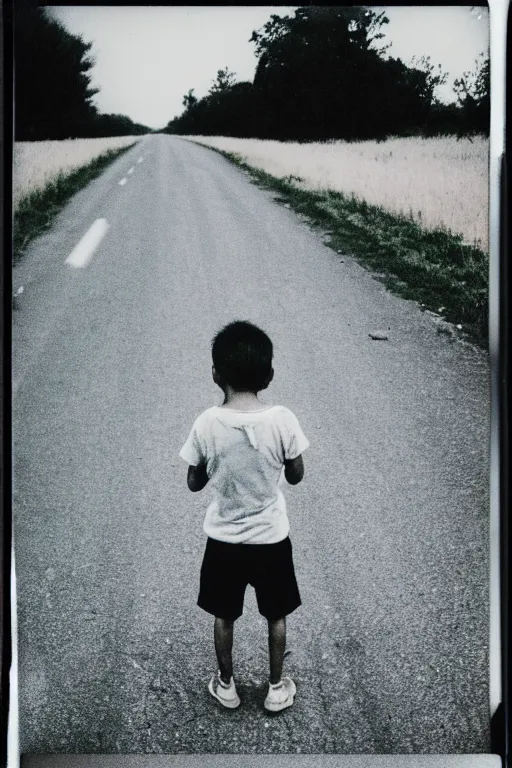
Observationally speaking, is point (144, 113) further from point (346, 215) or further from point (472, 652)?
point (472, 652)

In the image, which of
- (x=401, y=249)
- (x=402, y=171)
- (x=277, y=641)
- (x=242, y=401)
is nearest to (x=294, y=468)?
(x=242, y=401)

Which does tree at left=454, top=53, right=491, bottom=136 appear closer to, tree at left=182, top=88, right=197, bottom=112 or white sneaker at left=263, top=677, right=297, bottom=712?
tree at left=182, top=88, right=197, bottom=112

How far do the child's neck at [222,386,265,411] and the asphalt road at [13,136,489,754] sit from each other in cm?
21

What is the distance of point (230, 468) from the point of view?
1.73m

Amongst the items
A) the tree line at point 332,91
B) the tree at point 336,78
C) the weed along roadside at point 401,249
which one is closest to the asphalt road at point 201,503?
the weed along roadside at point 401,249

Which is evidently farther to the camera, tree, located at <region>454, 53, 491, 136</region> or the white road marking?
the white road marking

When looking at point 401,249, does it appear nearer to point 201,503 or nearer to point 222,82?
point 222,82

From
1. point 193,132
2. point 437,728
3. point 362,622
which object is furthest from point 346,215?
point 437,728

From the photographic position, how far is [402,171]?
228 cm

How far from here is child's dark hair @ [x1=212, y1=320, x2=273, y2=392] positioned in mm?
1718

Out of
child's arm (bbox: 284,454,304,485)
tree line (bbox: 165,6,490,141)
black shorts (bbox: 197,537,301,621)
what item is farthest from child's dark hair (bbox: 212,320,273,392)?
tree line (bbox: 165,6,490,141)

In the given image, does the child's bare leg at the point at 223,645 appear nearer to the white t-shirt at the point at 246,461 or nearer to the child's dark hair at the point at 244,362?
the white t-shirt at the point at 246,461

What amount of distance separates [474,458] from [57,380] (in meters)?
1.34

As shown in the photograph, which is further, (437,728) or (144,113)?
(144,113)
